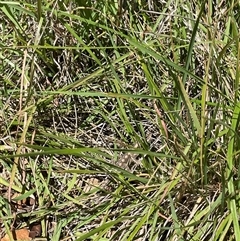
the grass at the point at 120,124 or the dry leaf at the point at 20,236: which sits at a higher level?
the grass at the point at 120,124

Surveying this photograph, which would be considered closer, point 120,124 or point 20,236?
point 20,236

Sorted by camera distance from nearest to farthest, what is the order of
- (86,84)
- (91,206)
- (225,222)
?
(225,222)
(91,206)
(86,84)

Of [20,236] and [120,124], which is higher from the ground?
[120,124]

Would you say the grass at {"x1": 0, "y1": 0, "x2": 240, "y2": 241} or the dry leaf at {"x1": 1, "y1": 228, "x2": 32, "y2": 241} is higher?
the grass at {"x1": 0, "y1": 0, "x2": 240, "y2": 241}

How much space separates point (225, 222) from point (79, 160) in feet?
1.62

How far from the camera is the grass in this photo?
4.66 ft

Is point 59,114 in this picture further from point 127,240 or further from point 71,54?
point 127,240

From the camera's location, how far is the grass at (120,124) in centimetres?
142

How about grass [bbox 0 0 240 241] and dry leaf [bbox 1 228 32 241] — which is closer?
grass [bbox 0 0 240 241]

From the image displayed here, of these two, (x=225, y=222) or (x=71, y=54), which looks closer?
(x=225, y=222)

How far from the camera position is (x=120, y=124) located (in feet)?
5.48

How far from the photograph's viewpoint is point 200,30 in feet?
5.44

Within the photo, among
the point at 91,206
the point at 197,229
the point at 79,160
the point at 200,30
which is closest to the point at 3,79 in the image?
the point at 79,160

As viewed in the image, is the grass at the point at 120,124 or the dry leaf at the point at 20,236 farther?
the dry leaf at the point at 20,236
